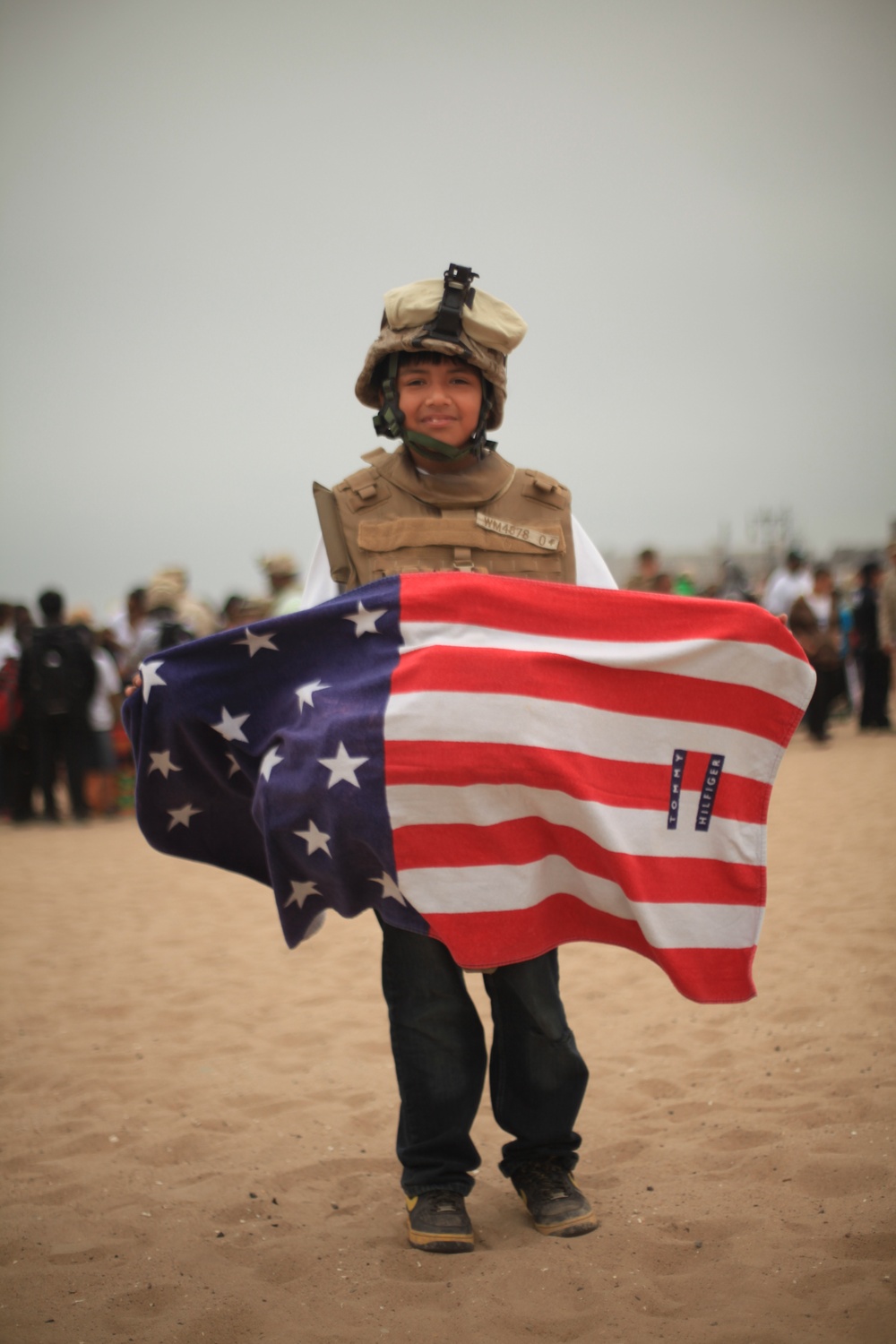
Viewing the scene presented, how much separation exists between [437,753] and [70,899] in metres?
6.59

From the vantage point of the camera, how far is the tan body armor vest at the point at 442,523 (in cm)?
292

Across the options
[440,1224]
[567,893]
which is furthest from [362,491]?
[440,1224]

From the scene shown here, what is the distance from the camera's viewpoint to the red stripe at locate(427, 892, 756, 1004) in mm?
2613

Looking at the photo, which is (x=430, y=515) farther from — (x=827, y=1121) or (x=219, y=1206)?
(x=827, y=1121)

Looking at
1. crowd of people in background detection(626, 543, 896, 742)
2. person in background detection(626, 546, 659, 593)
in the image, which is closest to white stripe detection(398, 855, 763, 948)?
crowd of people in background detection(626, 543, 896, 742)

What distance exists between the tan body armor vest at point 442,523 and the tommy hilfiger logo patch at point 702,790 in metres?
0.62

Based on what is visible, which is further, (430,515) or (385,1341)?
(430,515)

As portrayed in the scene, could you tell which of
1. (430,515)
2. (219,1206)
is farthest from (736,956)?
(219,1206)

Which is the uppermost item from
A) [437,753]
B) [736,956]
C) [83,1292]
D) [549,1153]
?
[437,753]

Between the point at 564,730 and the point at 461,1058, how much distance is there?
3.08 ft

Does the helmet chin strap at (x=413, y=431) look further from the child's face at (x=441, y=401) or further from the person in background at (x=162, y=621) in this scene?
the person in background at (x=162, y=621)

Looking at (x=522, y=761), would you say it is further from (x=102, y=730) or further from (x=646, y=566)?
(x=646, y=566)

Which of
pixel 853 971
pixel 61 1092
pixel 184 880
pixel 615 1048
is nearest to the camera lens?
pixel 61 1092

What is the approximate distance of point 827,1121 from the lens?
3.65m
